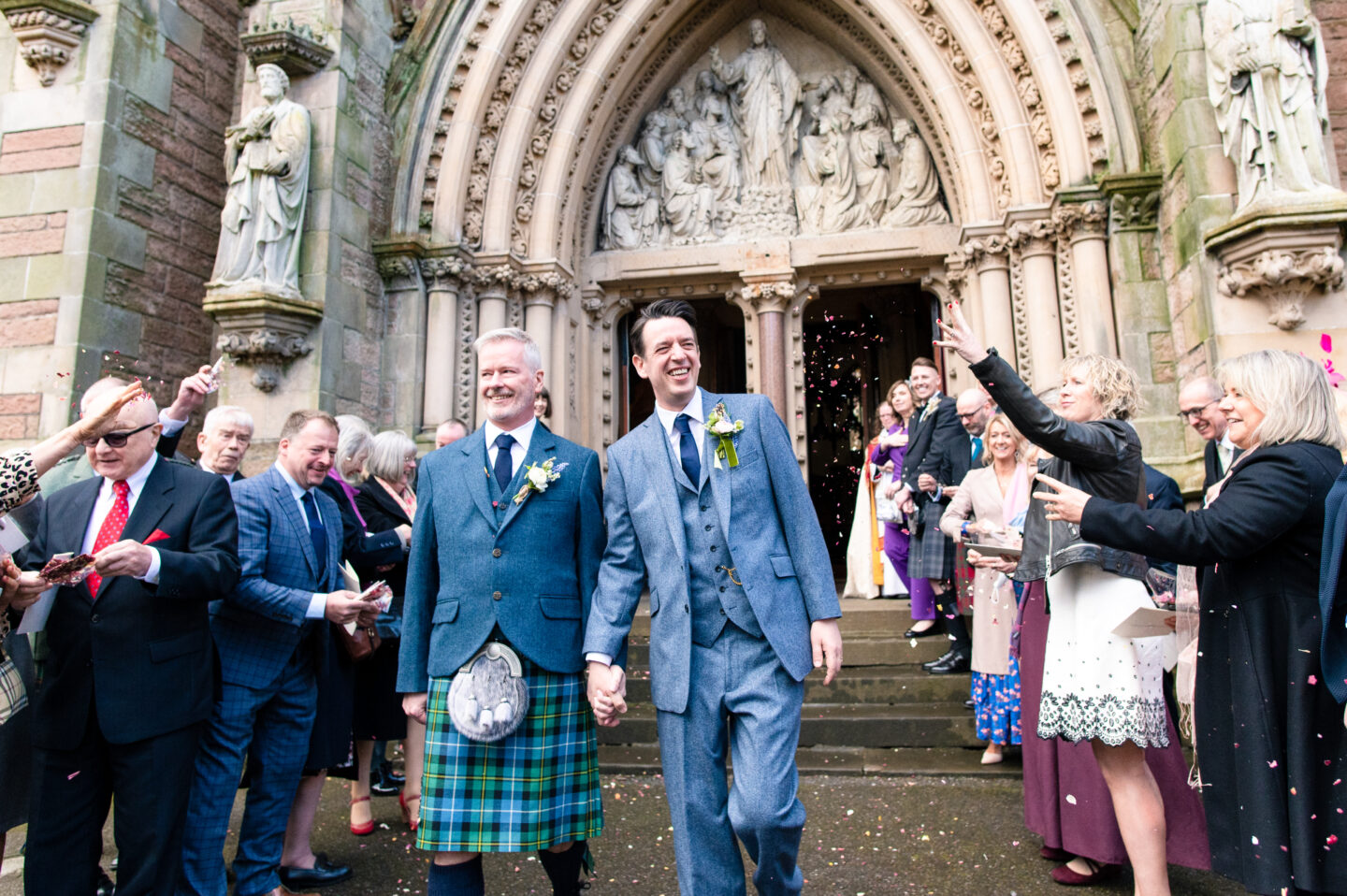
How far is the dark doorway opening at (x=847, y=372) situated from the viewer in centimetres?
1105

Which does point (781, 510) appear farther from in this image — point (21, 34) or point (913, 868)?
point (21, 34)

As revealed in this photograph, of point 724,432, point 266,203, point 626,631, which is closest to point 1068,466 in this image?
point 724,432

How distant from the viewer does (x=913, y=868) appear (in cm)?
334

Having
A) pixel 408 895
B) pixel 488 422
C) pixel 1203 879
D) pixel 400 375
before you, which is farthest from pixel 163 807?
pixel 400 375

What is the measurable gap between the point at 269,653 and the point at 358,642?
0.44 m

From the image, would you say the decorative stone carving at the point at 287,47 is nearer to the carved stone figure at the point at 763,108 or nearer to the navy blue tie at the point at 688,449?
the carved stone figure at the point at 763,108

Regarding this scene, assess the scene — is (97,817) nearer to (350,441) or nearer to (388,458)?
(388,458)

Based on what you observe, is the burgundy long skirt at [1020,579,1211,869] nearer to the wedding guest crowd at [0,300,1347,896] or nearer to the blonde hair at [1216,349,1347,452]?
the wedding guest crowd at [0,300,1347,896]

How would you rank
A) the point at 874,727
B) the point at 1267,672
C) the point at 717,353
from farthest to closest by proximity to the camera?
the point at 717,353 < the point at 874,727 < the point at 1267,672

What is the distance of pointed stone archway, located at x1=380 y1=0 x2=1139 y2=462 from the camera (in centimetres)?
705

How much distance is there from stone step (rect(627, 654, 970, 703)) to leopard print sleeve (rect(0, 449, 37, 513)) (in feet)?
12.5

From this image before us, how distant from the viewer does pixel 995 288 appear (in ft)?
24.4

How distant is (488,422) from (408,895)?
1.88 m

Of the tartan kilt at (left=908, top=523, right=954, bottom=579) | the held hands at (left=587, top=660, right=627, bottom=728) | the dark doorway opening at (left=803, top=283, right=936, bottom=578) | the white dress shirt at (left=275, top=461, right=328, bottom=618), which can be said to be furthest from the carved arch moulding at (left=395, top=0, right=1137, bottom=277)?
the held hands at (left=587, top=660, right=627, bottom=728)
